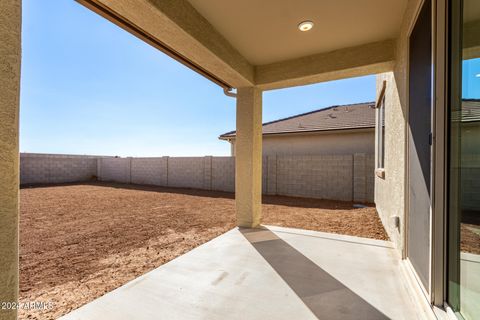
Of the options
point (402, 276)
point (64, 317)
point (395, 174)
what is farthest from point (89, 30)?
point (402, 276)

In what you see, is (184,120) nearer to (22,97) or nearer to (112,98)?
(112,98)

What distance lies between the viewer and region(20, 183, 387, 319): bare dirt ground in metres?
2.28

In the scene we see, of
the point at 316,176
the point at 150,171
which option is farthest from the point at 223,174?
the point at 150,171

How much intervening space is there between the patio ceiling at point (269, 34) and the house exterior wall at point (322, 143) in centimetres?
668

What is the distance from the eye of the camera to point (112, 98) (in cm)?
1038

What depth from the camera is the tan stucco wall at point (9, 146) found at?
3.13ft

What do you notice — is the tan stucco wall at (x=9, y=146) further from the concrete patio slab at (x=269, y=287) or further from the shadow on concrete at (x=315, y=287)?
the shadow on concrete at (x=315, y=287)

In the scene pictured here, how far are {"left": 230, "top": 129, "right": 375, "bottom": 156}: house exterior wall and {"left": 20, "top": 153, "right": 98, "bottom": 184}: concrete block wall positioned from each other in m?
12.3

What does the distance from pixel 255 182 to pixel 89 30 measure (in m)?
4.44

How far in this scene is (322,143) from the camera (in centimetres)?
1002

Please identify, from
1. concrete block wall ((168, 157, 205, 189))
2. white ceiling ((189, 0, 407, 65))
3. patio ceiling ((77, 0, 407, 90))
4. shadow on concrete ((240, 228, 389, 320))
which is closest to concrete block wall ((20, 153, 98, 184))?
concrete block wall ((168, 157, 205, 189))

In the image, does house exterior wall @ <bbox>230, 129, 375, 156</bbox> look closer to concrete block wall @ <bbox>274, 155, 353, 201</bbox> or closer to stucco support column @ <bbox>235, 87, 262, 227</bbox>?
concrete block wall @ <bbox>274, 155, 353, 201</bbox>

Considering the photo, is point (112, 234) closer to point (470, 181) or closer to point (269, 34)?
point (269, 34)

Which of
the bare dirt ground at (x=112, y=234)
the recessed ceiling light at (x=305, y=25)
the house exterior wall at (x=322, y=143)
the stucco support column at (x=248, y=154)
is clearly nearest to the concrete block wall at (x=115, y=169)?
the bare dirt ground at (x=112, y=234)
